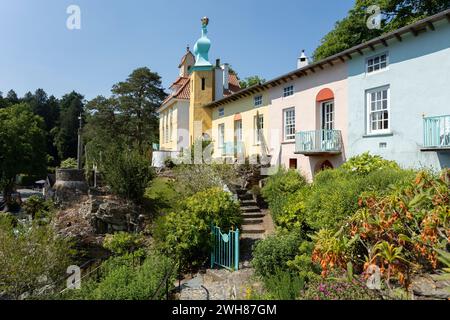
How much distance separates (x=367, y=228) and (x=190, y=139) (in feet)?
79.9

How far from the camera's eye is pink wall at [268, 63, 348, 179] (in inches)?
583

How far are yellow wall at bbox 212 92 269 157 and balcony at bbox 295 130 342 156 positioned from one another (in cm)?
443

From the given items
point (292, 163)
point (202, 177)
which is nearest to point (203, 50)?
point (292, 163)

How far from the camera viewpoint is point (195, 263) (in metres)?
10.1

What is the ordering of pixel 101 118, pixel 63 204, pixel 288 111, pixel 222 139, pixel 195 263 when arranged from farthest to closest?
pixel 101 118 < pixel 222 139 < pixel 288 111 < pixel 63 204 < pixel 195 263

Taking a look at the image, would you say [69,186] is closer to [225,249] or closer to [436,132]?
[225,249]

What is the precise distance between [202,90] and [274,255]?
21864 millimetres

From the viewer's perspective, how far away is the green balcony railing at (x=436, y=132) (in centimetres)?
1050

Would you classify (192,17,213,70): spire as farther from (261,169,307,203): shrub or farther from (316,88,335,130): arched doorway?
(261,169,307,203): shrub

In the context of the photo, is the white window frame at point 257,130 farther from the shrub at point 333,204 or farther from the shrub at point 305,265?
the shrub at point 305,265

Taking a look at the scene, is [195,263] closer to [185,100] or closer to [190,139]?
[190,139]

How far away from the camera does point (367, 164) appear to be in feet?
39.0

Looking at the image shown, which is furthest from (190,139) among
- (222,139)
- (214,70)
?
(214,70)

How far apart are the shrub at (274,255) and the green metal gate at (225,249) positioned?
3.75ft
